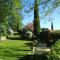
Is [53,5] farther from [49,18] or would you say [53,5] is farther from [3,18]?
[3,18]

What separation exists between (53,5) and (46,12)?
0.69m

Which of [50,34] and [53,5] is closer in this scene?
[53,5]

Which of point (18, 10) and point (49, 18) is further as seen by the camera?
point (18, 10)

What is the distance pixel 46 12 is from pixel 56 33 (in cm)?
1391

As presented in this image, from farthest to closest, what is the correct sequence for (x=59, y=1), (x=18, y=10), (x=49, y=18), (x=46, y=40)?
1. (x=46, y=40)
2. (x=18, y=10)
3. (x=49, y=18)
4. (x=59, y=1)

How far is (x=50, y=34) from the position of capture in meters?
28.2

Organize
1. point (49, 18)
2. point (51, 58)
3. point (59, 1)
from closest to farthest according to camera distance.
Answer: point (51, 58) → point (59, 1) → point (49, 18)

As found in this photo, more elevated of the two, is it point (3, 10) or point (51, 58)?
point (3, 10)

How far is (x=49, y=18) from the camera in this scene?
14344mm

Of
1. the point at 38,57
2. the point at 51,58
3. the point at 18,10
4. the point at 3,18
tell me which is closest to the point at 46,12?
the point at 38,57

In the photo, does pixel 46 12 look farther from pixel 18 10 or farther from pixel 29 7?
pixel 18 10

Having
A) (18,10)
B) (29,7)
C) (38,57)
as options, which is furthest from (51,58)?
(18,10)

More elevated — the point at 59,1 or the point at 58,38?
the point at 59,1

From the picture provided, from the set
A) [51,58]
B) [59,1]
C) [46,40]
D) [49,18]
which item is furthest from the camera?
[46,40]
